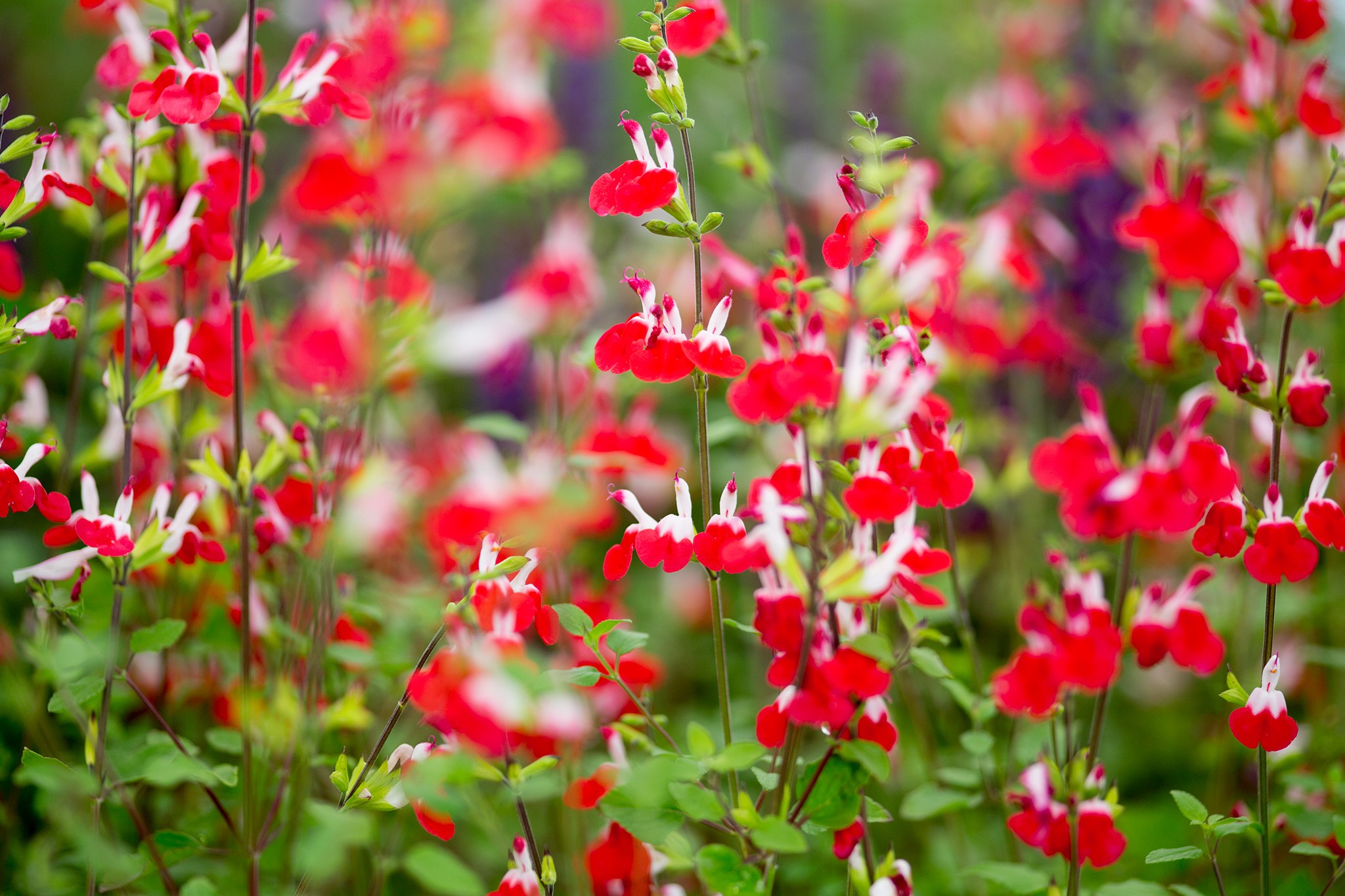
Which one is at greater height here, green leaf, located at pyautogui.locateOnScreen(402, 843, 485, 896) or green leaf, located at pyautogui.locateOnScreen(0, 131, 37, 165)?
green leaf, located at pyautogui.locateOnScreen(0, 131, 37, 165)

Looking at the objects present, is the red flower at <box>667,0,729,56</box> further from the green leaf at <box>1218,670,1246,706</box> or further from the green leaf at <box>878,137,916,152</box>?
the green leaf at <box>1218,670,1246,706</box>

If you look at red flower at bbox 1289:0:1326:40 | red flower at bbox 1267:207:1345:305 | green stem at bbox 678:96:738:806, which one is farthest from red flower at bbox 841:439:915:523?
red flower at bbox 1289:0:1326:40

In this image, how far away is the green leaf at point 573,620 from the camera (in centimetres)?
92

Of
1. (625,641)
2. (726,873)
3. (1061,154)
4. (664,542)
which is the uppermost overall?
(1061,154)

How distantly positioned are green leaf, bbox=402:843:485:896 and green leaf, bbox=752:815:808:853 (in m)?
0.23

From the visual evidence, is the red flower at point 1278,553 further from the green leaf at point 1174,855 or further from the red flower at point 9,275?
the red flower at point 9,275

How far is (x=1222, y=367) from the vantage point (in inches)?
39.7

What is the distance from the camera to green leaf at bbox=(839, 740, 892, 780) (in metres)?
0.79

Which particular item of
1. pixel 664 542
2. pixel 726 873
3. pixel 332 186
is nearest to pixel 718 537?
pixel 664 542

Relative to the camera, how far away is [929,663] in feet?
3.00

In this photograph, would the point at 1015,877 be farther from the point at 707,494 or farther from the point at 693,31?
the point at 693,31

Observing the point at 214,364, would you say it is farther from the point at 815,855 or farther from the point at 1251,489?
the point at 1251,489

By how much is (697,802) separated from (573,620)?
8.6 inches

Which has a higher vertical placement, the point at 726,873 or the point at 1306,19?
the point at 1306,19
